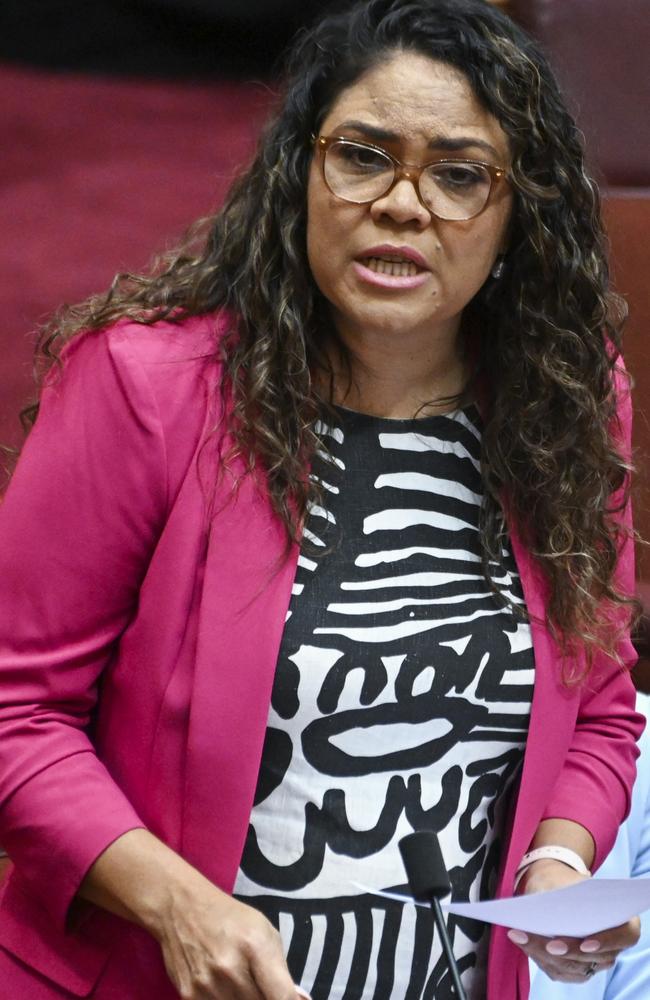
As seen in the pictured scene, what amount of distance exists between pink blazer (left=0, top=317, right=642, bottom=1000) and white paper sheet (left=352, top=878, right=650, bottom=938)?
18cm

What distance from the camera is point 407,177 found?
1103 mm

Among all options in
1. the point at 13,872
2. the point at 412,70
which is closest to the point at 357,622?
the point at 13,872

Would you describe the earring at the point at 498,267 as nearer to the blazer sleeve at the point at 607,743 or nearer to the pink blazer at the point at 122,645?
the blazer sleeve at the point at 607,743

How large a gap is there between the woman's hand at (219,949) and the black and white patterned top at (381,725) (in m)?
0.10

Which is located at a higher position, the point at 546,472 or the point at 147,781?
the point at 546,472

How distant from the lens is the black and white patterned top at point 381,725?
106cm

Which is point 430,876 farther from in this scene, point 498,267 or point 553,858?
point 498,267

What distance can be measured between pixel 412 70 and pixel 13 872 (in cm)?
71

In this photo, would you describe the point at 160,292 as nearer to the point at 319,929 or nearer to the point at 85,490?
the point at 85,490

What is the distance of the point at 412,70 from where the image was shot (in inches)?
44.1

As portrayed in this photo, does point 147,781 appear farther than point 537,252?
No

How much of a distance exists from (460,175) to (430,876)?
56 cm

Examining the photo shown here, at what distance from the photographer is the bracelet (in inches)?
45.4

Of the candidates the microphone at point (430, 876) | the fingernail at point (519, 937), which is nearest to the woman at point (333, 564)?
the fingernail at point (519, 937)
